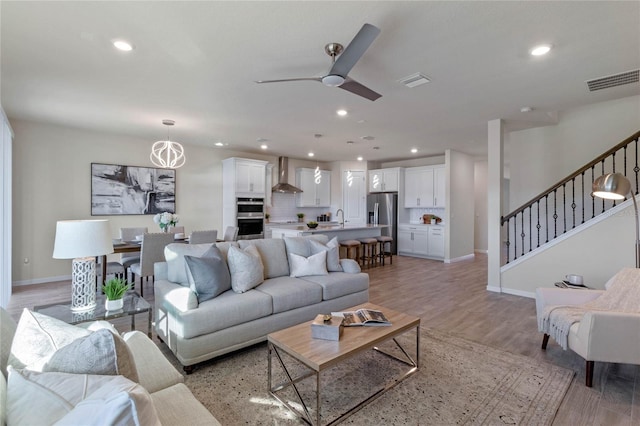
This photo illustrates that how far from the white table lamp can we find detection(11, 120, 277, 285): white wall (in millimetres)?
3989

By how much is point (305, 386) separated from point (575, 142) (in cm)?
556

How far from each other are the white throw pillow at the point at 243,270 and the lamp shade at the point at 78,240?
109 centimetres

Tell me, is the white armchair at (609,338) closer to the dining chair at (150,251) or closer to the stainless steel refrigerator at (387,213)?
the dining chair at (150,251)

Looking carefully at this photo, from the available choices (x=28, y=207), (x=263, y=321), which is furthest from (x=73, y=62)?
(x=28, y=207)

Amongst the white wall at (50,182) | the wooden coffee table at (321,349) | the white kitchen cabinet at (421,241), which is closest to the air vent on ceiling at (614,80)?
the wooden coffee table at (321,349)

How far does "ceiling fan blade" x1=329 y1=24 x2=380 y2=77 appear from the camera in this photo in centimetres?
202

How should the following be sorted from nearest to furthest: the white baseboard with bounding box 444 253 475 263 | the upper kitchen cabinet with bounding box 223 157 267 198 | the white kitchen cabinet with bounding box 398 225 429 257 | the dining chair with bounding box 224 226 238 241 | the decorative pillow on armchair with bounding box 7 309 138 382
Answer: the decorative pillow on armchair with bounding box 7 309 138 382, the dining chair with bounding box 224 226 238 241, the upper kitchen cabinet with bounding box 223 157 267 198, the white baseboard with bounding box 444 253 475 263, the white kitchen cabinet with bounding box 398 225 429 257

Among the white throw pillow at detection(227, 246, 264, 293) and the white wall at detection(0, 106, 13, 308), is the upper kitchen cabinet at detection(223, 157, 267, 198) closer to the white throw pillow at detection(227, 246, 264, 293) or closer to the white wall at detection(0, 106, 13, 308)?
the white wall at detection(0, 106, 13, 308)

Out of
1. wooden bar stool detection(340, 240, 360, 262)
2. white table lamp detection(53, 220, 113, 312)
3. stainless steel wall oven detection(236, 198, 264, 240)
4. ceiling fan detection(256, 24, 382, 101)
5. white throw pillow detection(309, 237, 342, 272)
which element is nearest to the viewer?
ceiling fan detection(256, 24, 382, 101)

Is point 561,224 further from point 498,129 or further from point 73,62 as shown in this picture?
point 73,62

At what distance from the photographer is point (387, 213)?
8414 millimetres

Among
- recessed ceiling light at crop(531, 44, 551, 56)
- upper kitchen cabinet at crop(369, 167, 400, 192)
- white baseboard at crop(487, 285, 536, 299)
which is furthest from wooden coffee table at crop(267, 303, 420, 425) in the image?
upper kitchen cabinet at crop(369, 167, 400, 192)

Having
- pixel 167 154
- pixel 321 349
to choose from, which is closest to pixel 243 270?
pixel 321 349

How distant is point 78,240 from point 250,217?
508 cm
